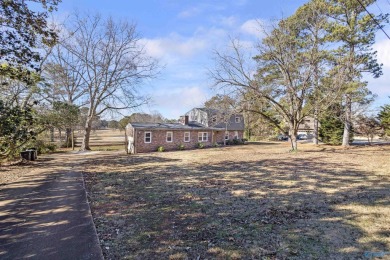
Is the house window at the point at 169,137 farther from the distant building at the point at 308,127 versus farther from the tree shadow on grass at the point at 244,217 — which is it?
the distant building at the point at 308,127

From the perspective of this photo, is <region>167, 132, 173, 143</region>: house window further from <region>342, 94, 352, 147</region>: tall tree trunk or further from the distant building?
the distant building

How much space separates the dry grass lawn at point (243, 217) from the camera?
3807mm

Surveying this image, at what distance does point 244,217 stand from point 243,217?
2 cm

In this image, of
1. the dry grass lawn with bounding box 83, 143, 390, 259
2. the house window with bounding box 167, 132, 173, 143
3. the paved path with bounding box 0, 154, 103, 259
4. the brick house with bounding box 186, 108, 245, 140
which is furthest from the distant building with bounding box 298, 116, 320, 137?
the paved path with bounding box 0, 154, 103, 259

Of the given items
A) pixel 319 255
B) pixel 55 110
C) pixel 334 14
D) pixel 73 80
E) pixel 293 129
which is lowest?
pixel 319 255

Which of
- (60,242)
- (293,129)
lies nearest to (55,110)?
(60,242)

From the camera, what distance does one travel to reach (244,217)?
5.24m

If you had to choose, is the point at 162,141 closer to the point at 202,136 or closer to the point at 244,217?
the point at 202,136

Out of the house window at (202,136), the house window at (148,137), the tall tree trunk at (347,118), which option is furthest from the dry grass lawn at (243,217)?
the house window at (202,136)

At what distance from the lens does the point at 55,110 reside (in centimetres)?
1806

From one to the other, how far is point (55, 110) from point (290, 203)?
18301 millimetres

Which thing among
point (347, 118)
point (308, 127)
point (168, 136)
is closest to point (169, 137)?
point (168, 136)

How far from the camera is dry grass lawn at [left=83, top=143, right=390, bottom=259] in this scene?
3.81m

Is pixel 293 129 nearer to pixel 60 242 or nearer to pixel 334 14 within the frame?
pixel 334 14
